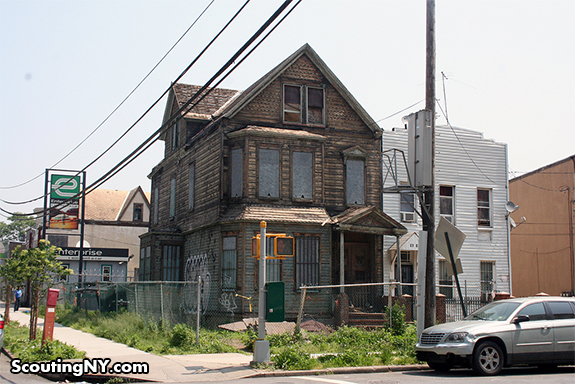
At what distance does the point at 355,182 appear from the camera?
77.8 ft

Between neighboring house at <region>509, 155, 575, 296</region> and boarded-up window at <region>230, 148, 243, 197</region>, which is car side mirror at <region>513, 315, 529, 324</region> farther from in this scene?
neighboring house at <region>509, 155, 575, 296</region>

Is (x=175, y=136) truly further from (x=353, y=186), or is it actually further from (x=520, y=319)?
(x=520, y=319)

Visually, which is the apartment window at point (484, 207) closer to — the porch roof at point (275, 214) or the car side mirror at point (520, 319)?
the porch roof at point (275, 214)

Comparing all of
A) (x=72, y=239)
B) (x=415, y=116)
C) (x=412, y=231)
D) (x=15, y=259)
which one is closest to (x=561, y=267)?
(x=412, y=231)

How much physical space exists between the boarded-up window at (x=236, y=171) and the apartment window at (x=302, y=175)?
79.9 inches

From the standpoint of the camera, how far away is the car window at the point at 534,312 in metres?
11.9

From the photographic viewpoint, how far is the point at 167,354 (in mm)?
13789

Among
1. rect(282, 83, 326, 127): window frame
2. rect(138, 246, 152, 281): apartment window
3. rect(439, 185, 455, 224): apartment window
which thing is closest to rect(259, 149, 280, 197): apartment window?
rect(282, 83, 326, 127): window frame

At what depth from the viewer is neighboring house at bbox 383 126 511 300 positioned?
82.2ft

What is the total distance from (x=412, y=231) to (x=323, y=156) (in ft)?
17.6

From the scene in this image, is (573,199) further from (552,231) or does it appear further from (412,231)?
(412,231)

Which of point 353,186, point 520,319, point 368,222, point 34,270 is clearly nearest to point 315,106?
point 353,186

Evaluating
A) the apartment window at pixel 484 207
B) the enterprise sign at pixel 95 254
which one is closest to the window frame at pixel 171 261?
the apartment window at pixel 484 207

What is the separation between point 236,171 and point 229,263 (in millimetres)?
3445
